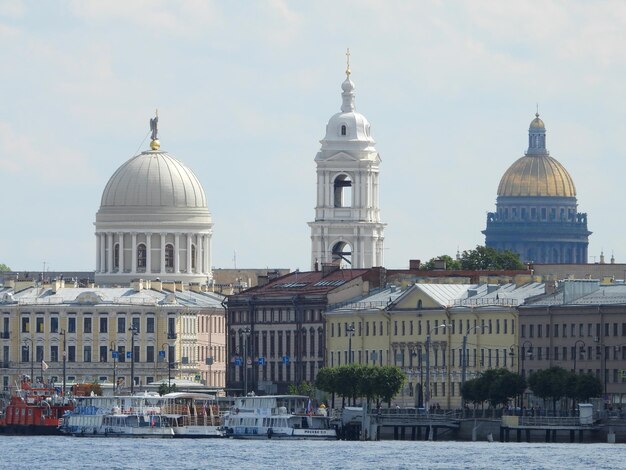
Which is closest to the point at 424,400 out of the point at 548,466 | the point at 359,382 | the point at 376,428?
the point at 359,382

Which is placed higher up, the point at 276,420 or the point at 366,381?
the point at 366,381

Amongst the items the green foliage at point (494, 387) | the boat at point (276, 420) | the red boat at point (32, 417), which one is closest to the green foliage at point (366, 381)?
the boat at point (276, 420)

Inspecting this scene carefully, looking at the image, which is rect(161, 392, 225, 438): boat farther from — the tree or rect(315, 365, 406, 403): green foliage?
the tree

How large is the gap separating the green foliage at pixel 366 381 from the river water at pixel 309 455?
1116 centimetres

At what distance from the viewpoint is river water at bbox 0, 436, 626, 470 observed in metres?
154

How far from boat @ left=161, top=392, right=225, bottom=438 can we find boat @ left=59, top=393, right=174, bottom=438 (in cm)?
36

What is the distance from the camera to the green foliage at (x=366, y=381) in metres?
191

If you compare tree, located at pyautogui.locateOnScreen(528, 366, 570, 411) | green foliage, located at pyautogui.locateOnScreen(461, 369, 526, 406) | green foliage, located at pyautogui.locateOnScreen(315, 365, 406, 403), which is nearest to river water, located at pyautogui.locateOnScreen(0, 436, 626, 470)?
tree, located at pyautogui.locateOnScreen(528, 366, 570, 411)

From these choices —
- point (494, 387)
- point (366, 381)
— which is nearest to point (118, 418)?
point (366, 381)

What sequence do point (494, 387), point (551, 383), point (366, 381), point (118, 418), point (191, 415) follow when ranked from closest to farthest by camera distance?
point (551, 383)
point (494, 387)
point (366, 381)
point (118, 418)
point (191, 415)

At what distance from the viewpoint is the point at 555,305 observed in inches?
7579

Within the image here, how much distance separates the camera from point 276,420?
610ft

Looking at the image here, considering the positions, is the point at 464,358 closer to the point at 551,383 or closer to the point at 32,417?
the point at 551,383

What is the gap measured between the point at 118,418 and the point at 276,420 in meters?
10.3
